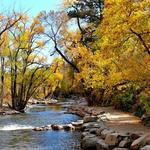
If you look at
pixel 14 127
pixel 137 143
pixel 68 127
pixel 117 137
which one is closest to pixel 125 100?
pixel 68 127

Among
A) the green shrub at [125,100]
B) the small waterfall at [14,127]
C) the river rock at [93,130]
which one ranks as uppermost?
the green shrub at [125,100]

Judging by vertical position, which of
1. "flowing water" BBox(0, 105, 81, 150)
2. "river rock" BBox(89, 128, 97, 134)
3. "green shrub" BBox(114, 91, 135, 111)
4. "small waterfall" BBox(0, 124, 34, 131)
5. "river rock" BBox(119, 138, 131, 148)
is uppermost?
"green shrub" BBox(114, 91, 135, 111)

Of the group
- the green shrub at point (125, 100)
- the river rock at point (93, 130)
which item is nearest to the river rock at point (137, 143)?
the river rock at point (93, 130)

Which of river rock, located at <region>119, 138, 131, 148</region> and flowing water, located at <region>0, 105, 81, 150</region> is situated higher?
river rock, located at <region>119, 138, 131, 148</region>

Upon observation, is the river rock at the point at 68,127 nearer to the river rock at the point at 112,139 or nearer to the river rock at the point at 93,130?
the river rock at the point at 93,130

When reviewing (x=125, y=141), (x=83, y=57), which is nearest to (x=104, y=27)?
(x=125, y=141)

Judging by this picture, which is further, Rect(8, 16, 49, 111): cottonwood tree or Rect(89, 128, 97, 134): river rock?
Rect(8, 16, 49, 111): cottonwood tree

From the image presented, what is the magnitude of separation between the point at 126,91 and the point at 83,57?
7.15 m

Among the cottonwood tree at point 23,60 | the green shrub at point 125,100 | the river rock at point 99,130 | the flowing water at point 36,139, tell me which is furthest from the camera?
the cottonwood tree at point 23,60

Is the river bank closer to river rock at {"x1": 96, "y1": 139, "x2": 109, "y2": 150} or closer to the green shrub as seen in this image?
river rock at {"x1": 96, "y1": 139, "x2": 109, "y2": 150}

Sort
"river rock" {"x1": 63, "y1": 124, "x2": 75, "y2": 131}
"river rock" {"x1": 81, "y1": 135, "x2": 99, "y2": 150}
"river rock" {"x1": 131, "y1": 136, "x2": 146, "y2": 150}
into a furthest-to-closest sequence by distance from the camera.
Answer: "river rock" {"x1": 63, "y1": 124, "x2": 75, "y2": 131}, "river rock" {"x1": 81, "y1": 135, "x2": 99, "y2": 150}, "river rock" {"x1": 131, "y1": 136, "x2": 146, "y2": 150}

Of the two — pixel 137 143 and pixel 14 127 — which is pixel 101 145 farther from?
pixel 14 127

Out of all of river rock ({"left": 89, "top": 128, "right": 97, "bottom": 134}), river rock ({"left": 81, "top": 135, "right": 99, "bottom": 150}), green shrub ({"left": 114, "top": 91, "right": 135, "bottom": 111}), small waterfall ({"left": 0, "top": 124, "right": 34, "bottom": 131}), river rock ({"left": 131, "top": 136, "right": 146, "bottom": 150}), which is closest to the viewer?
river rock ({"left": 131, "top": 136, "right": 146, "bottom": 150})

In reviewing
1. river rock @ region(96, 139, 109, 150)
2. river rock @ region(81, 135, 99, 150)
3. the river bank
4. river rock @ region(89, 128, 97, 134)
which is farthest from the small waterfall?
river rock @ region(96, 139, 109, 150)
